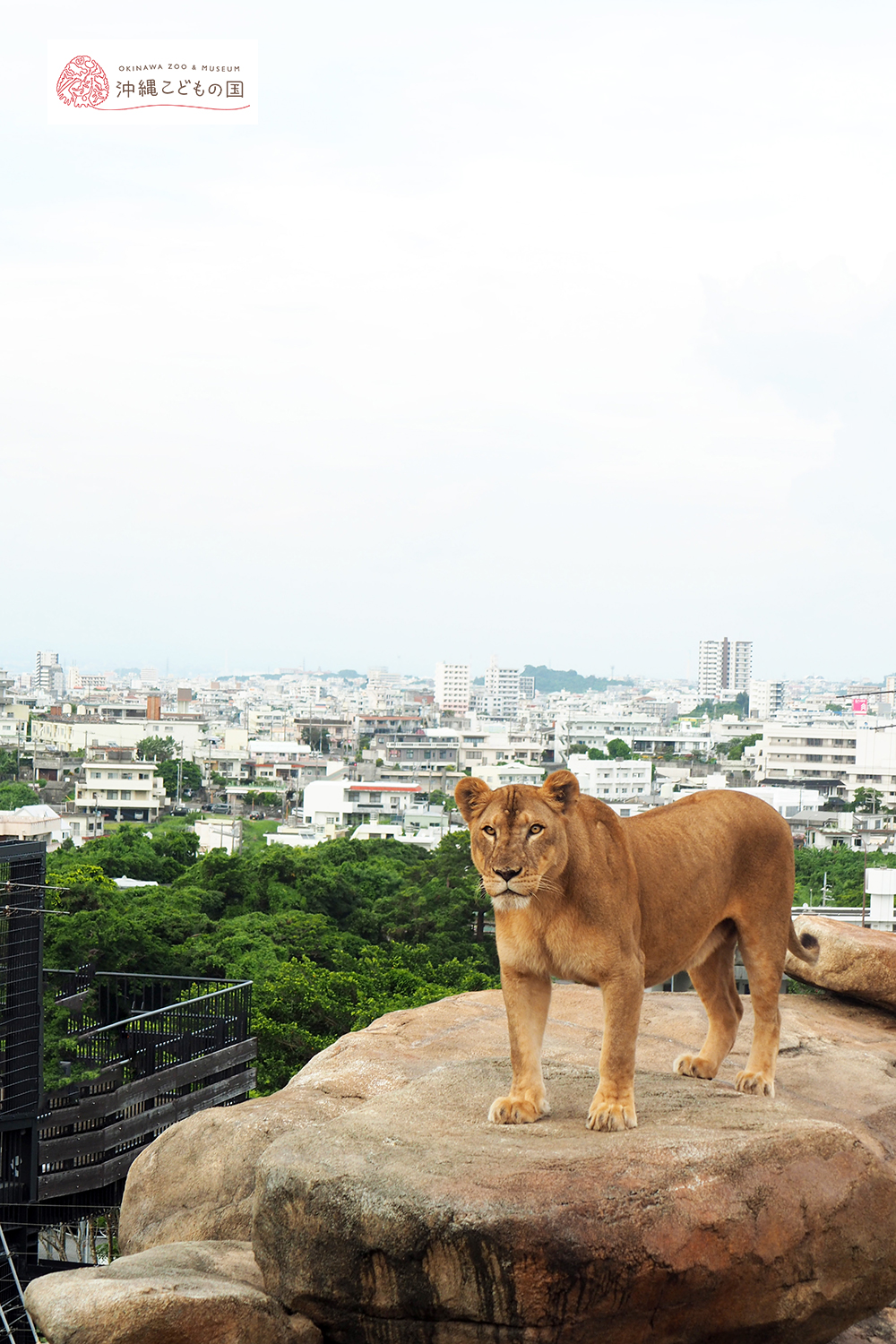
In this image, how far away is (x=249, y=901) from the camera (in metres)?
31.8

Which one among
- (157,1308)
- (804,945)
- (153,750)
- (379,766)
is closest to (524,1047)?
(157,1308)

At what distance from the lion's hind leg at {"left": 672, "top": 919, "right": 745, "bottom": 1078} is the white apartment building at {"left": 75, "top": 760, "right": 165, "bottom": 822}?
6273cm

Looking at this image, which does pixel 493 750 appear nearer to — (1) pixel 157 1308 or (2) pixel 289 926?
(2) pixel 289 926

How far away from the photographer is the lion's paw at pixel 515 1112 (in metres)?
4.89

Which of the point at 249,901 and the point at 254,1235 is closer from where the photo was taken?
the point at 254,1235

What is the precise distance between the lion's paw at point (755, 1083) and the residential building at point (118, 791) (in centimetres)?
6300

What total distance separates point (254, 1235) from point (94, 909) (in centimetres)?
1969

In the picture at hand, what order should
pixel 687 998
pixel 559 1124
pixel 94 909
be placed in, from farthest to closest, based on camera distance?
1. pixel 94 909
2. pixel 687 998
3. pixel 559 1124

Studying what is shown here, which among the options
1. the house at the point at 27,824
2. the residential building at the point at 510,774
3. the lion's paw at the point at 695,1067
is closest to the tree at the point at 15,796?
the residential building at the point at 510,774

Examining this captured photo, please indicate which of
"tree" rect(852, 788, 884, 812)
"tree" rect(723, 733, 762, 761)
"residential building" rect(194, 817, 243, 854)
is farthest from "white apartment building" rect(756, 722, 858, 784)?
"residential building" rect(194, 817, 243, 854)

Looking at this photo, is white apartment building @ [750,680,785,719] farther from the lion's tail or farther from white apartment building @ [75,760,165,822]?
the lion's tail

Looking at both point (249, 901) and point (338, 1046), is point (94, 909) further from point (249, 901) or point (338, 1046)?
point (338, 1046)

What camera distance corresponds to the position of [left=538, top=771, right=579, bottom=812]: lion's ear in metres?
4.69

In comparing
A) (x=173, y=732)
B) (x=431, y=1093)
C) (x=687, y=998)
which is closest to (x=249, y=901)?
(x=687, y=998)
